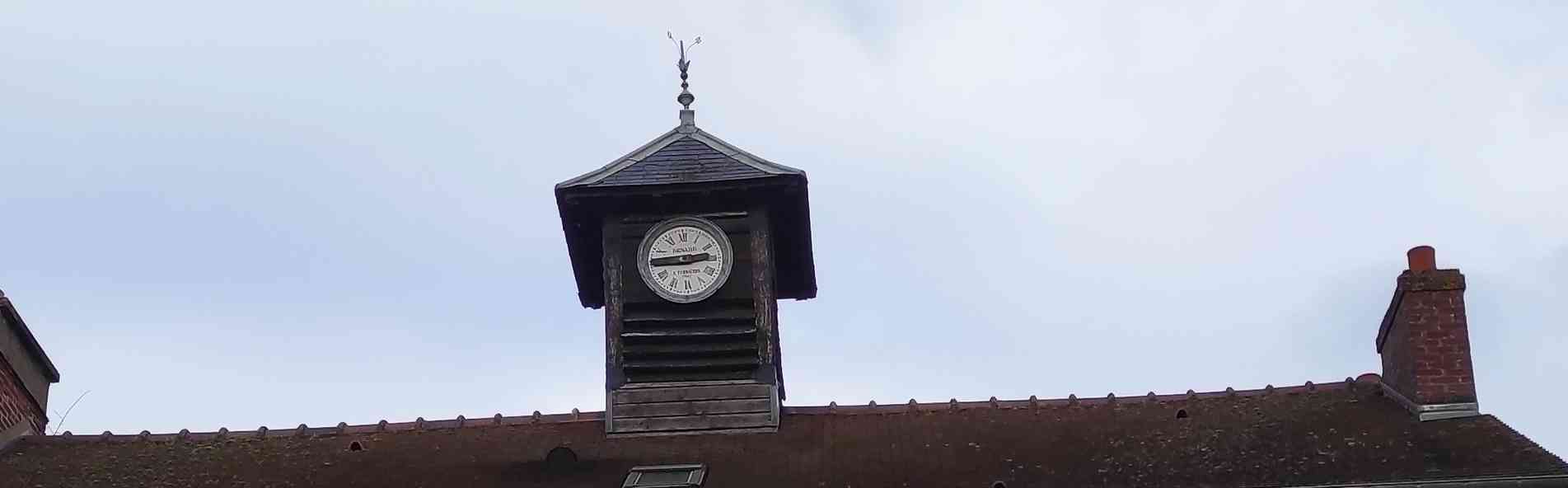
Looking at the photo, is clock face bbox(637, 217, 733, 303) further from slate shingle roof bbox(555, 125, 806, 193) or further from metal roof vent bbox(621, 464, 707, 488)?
metal roof vent bbox(621, 464, 707, 488)

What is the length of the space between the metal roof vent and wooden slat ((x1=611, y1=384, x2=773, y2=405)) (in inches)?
62.7

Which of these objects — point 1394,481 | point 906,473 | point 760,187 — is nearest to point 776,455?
point 906,473

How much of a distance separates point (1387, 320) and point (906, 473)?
5511 millimetres

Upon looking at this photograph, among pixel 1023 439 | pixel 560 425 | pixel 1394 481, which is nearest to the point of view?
pixel 1394 481

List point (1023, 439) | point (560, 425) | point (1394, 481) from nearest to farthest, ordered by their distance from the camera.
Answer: point (1394, 481) < point (1023, 439) < point (560, 425)

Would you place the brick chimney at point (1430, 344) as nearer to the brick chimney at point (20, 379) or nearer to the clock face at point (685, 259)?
the clock face at point (685, 259)

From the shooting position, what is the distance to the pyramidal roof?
25.2 m

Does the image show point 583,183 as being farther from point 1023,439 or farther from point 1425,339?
point 1425,339

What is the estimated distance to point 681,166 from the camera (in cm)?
2550

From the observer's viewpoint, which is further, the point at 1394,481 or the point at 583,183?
the point at 583,183

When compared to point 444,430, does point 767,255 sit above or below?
above

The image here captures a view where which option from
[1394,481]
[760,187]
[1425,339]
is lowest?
[1394,481]

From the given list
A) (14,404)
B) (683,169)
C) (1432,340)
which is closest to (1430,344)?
(1432,340)

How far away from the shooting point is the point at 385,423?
24.1 m
